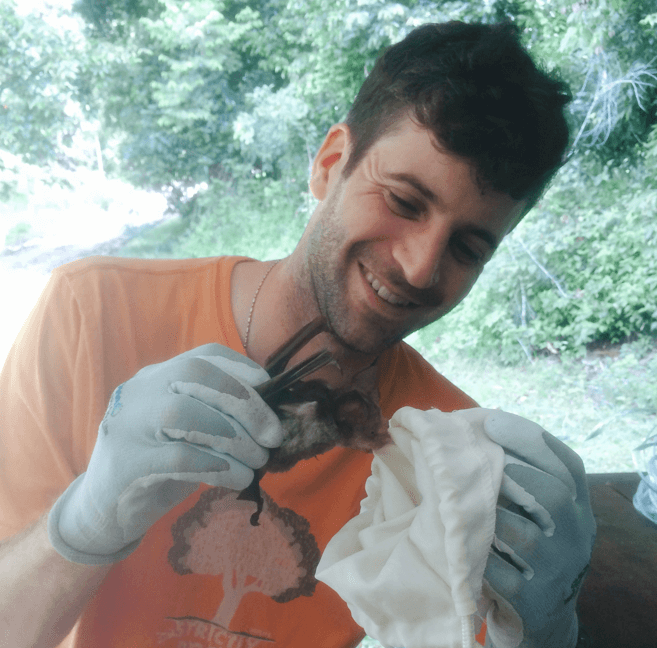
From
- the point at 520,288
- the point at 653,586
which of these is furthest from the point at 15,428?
the point at 520,288

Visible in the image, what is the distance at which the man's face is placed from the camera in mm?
982

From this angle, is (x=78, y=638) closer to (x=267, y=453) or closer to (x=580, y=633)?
(x=267, y=453)

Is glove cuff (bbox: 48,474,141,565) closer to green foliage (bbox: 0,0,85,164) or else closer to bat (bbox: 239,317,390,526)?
bat (bbox: 239,317,390,526)

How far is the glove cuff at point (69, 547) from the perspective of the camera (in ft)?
2.50

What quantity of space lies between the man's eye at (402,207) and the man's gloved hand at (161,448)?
0.51 meters

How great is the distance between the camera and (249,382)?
77cm

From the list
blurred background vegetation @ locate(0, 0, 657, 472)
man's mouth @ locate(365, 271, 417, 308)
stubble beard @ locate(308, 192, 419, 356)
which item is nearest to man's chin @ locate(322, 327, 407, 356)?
stubble beard @ locate(308, 192, 419, 356)

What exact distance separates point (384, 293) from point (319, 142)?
173 centimetres

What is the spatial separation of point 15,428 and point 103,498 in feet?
1.22

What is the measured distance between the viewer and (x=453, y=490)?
62 cm

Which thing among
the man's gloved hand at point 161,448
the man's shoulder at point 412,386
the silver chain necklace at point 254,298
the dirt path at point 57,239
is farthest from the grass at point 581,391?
the man's gloved hand at point 161,448

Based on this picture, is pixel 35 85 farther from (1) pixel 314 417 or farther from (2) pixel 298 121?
(1) pixel 314 417

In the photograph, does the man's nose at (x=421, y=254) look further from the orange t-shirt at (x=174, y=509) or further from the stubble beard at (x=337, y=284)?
the orange t-shirt at (x=174, y=509)

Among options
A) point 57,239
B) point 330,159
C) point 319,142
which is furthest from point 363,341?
point 319,142
